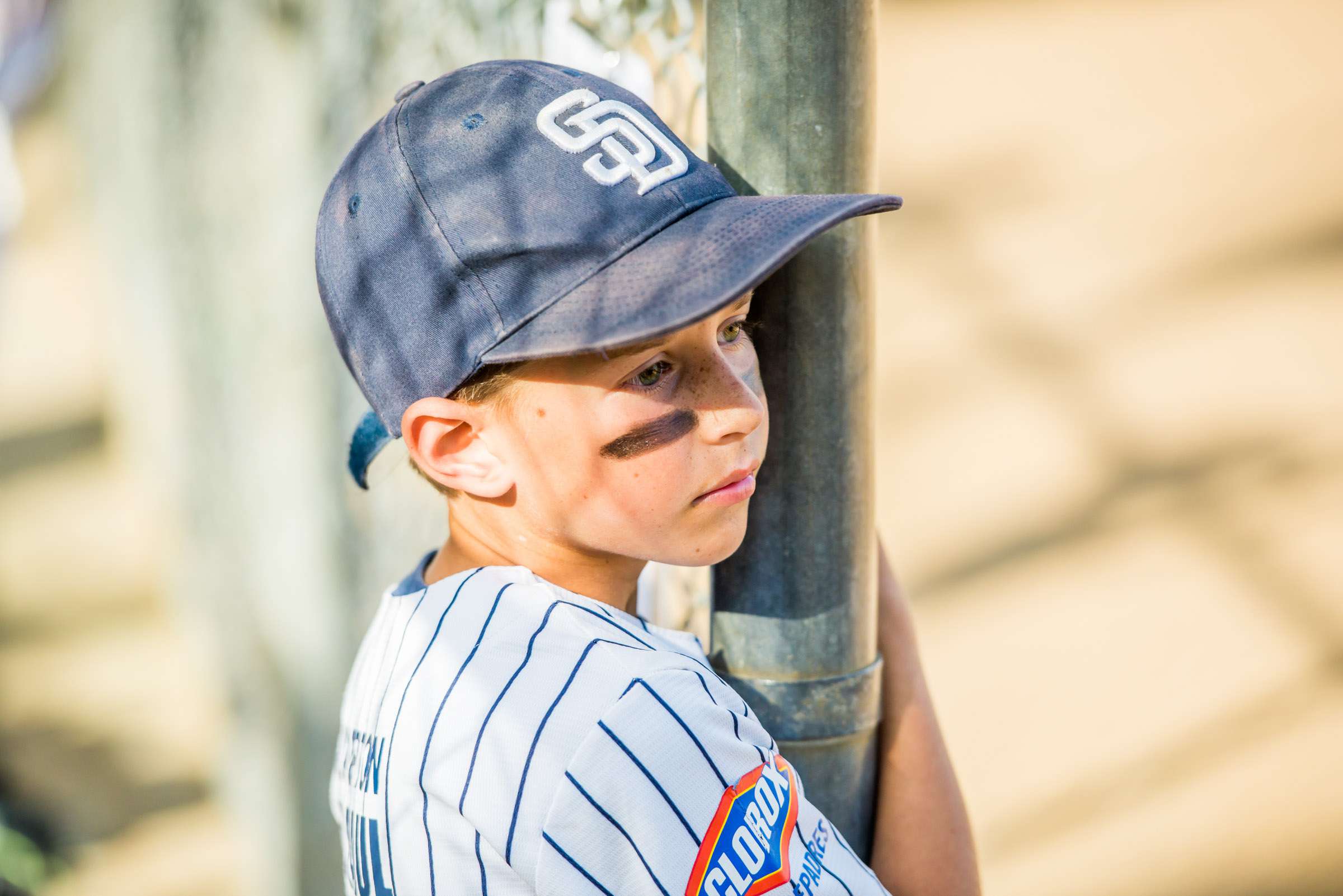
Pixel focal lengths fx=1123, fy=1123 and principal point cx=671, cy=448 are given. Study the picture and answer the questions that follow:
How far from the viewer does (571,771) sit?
0.87 meters

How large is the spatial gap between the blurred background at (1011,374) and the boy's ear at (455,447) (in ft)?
1.38

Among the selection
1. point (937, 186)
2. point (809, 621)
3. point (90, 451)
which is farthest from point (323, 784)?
point (809, 621)

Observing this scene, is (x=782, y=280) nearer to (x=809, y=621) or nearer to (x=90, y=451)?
(x=809, y=621)

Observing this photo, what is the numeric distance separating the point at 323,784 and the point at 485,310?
8.15 feet

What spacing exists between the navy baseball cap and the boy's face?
50 mm

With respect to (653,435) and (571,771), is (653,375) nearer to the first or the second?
(653,435)

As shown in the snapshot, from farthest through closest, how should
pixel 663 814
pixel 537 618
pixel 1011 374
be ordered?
pixel 1011 374, pixel 537 618, pixel 663 814

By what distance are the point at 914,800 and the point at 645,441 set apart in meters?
0.47

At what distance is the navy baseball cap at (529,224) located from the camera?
3.05 ft

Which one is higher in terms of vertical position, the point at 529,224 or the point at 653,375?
the point at 529,224

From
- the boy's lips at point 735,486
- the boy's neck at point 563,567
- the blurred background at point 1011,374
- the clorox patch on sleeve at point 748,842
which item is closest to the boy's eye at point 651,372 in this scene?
the boy's lips at point 735,486

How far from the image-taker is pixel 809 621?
1.04 m

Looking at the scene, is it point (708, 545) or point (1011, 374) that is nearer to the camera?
point (708, 545)

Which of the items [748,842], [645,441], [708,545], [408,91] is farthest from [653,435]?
[408,91]
